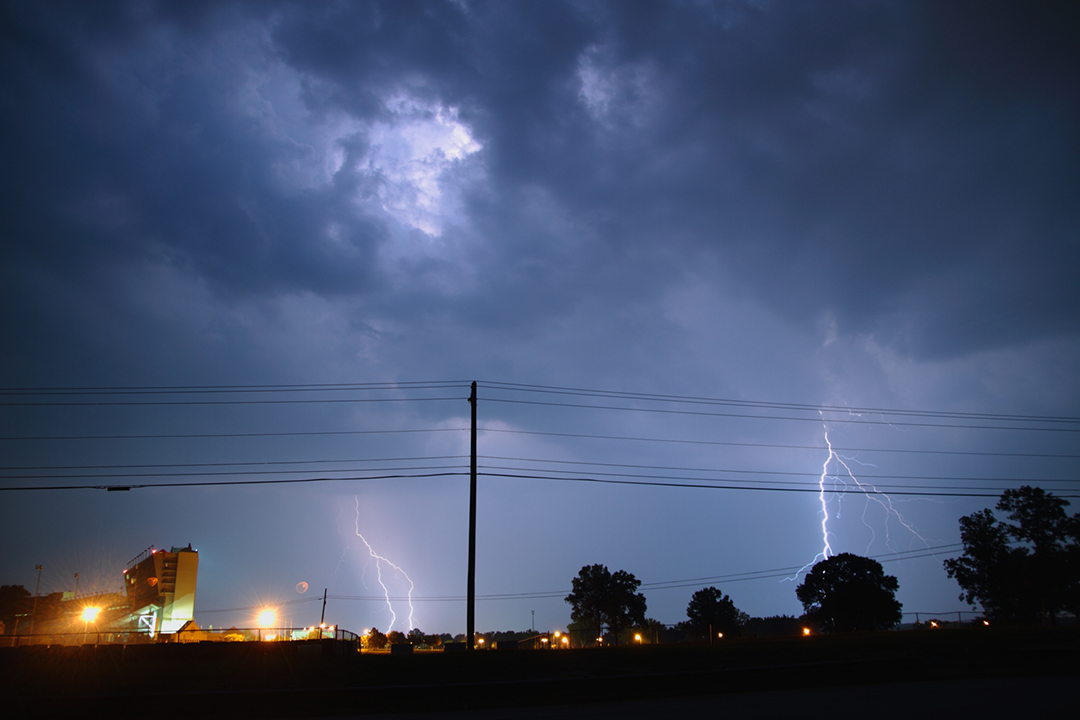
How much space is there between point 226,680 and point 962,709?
68.8 feet

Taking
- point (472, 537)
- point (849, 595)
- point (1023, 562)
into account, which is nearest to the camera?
point (472, 537)

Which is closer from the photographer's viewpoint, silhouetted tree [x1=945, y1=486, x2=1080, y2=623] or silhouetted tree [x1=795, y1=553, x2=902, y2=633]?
silhouetted tree [x1=945, y1=486, x2=1080, y2=623]

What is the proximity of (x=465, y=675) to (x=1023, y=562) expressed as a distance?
6811 cm

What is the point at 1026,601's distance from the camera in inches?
2256

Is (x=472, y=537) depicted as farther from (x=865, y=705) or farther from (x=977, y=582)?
(x=977, y=582)

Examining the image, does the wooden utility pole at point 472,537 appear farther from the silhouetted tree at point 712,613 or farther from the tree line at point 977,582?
the silhouetted tree at point 712,613

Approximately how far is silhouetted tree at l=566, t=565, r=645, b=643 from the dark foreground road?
5780 centimetres

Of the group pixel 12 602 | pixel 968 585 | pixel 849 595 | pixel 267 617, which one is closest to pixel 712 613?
pixel 849 595

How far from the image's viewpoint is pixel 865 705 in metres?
13.3

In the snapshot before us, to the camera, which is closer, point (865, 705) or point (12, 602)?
point (865, 705)

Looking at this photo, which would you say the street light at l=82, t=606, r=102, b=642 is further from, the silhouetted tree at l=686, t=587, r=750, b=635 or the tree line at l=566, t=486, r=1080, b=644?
the silhouetted tree at l=686, t=587, r=750, b=635

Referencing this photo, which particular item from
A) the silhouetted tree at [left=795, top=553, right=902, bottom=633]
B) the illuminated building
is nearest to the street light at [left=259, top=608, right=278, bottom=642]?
the illuminated building

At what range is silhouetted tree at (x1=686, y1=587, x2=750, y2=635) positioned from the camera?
10012 cm

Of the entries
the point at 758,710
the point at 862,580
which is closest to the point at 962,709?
the point at 758,710
